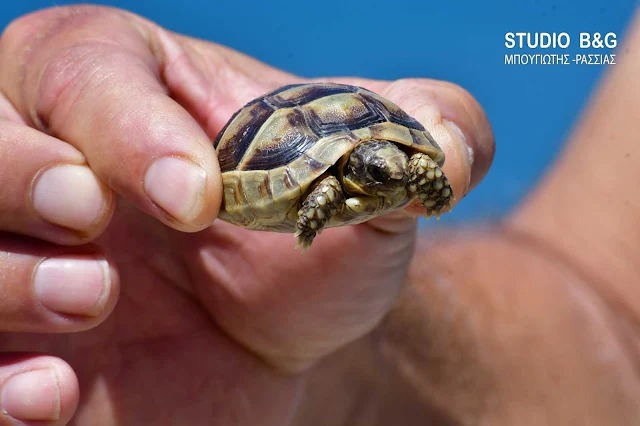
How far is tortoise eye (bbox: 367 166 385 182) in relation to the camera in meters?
1.78

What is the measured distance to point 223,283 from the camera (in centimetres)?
271

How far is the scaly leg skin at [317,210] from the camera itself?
5.82ft

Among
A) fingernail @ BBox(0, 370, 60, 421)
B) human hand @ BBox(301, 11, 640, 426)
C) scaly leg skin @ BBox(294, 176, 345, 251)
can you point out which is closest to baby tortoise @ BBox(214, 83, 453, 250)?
scaly leg skin @ BBox(294, 176, 345, 251)

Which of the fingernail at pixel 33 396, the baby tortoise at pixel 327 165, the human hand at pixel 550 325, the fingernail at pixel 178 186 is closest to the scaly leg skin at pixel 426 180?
the baby tortoise at pixel 327 165

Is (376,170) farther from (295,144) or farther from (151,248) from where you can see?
(151,248)

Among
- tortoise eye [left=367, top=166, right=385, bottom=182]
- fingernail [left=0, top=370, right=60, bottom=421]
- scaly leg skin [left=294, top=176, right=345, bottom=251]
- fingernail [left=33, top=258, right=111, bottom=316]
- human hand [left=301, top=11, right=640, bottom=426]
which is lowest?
human hand [left=301, top=11, right=640, bottom=426]

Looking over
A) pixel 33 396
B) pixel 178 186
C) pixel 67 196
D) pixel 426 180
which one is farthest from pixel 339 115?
pixel 33 396

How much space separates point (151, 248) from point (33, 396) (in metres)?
0.95

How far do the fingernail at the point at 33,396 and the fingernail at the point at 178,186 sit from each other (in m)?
0.79

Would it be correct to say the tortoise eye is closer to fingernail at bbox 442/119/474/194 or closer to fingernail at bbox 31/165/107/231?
fingernail at bbox 442/119/474/194

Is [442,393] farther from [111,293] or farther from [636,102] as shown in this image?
[111,293]

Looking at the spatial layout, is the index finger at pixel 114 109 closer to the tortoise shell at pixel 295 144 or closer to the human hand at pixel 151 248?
the human hand at pixel 151 248

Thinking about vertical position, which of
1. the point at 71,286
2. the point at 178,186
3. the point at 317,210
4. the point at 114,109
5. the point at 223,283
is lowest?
the point at 223,283

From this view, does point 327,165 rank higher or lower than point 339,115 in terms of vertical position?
lower
